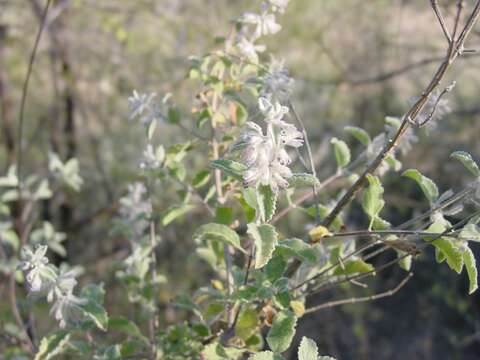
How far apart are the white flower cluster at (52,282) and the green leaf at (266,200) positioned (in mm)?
458

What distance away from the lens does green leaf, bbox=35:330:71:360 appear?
3.97 feet

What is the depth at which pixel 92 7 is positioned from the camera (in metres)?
3.54

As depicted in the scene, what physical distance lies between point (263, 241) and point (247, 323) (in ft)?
1.03

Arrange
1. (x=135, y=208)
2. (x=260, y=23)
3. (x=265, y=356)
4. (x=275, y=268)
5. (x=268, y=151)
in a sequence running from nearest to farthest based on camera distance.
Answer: (x=268, y=151)
(x=265, y=356)
(x=275, y=268)
(x=260, y=23)
(x=135, y=208)

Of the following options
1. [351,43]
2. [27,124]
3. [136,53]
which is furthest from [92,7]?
[351,43]

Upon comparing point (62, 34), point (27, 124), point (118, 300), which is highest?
point (62, 34)

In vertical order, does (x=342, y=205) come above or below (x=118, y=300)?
above

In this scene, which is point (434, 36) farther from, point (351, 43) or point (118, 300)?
point (118, 300)

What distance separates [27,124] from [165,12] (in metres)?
1.51

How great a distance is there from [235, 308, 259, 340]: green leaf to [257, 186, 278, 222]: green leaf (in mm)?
362

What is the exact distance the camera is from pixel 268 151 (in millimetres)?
833

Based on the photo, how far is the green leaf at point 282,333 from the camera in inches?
40.7

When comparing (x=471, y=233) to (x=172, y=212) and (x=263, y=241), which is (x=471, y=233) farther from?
(x=172, y=212)

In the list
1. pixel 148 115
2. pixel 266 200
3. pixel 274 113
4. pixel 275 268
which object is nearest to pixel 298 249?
pixel 275 268
